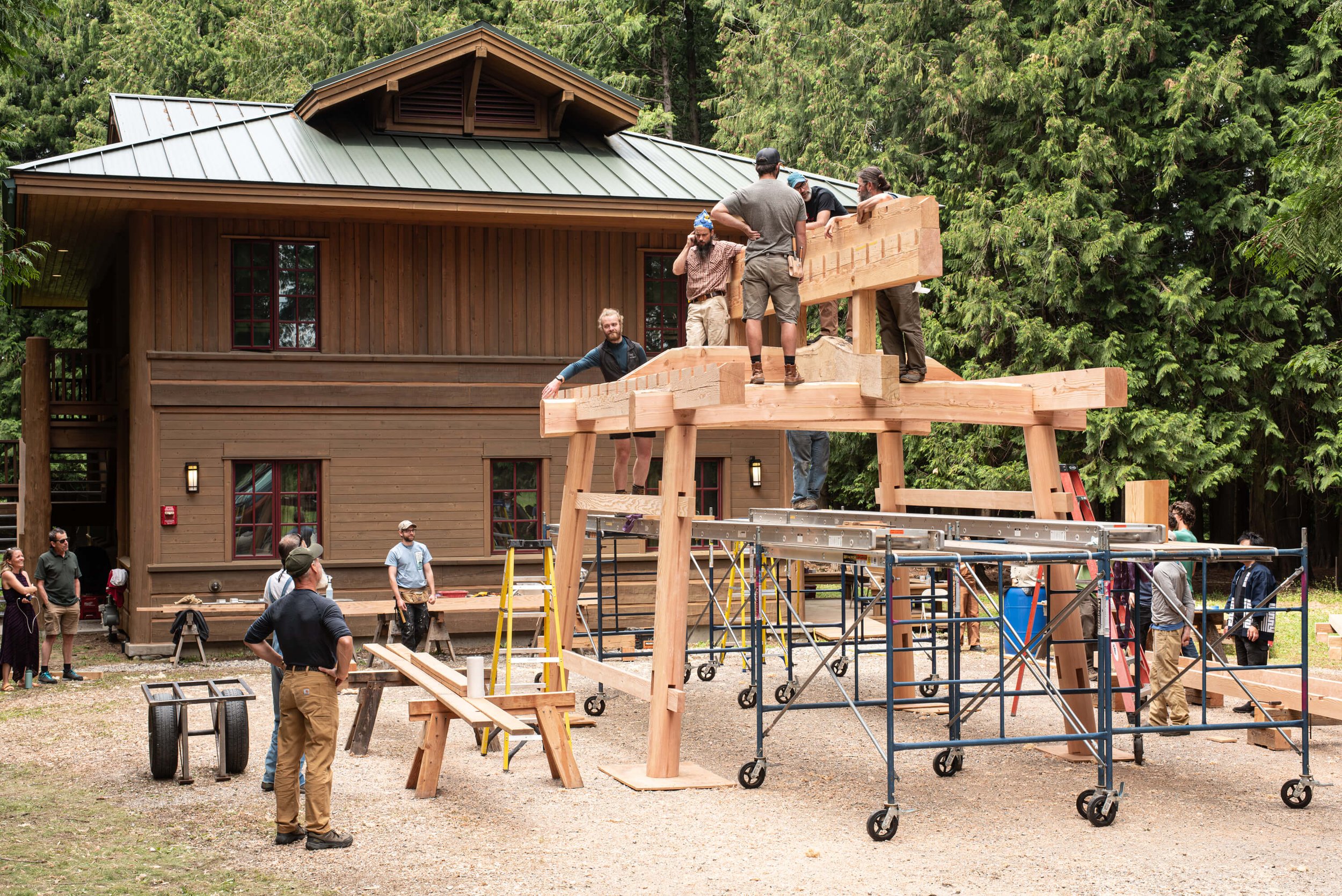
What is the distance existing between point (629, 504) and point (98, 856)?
5.38 m

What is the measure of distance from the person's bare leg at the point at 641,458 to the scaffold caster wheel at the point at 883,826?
17.5 feet

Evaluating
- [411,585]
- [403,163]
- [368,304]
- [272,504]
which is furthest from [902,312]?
[272,504]

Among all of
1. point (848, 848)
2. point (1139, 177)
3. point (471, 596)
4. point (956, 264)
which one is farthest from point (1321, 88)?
point (848, 848)

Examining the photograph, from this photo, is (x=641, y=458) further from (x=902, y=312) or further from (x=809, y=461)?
(x=902, y=312)

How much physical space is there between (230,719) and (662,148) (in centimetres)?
1441

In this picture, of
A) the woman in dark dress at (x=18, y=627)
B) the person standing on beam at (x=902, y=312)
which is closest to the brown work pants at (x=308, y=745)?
the person standing on beam at (x=902, y=312)

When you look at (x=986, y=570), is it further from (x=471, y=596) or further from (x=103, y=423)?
(x=103, y=423)

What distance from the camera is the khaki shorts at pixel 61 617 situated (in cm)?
1667

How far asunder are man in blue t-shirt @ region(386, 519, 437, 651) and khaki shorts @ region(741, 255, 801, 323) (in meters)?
8.49

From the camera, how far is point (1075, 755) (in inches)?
482

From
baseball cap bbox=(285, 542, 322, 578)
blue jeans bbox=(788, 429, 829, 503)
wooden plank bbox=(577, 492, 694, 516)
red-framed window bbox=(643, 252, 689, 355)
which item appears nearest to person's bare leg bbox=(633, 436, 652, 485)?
wooden plank bbox=(577, 492, 694, 516)

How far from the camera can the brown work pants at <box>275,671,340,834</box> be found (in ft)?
29.3

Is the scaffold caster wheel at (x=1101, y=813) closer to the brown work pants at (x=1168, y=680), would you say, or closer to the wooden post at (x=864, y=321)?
the brown work pants at (x=1168, y=680)

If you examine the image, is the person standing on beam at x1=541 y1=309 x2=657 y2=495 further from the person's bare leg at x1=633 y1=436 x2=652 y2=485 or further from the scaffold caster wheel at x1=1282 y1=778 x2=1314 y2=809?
the scaffold caster wheel at x1=1282 y1=778 x2=1314 y2=809
